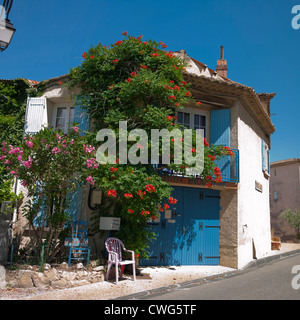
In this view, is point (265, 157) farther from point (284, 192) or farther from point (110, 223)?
point (284, 192)

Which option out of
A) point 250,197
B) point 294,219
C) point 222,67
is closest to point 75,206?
point 250,197

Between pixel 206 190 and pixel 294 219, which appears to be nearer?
pixel 206 190

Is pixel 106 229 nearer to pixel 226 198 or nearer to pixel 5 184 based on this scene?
pixel 5 184

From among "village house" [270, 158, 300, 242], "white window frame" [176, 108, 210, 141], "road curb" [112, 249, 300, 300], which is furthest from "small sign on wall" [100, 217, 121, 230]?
"village house" [270, 158, 300, 242]

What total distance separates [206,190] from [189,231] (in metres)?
1.46

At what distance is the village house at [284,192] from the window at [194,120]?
15.8 m

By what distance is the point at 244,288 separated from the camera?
6770 mm

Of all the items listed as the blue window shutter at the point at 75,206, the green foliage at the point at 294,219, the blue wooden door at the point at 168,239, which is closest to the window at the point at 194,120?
the blue wooden door at the point at 168,239

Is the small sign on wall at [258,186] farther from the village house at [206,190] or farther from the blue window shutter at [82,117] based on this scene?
the blue window shutter at [82,117]

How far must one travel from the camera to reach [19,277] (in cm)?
611

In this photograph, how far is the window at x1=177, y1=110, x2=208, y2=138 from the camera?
34.0 feet

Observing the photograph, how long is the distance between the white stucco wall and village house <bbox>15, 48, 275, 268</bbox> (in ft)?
0.11

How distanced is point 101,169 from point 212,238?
474cm
